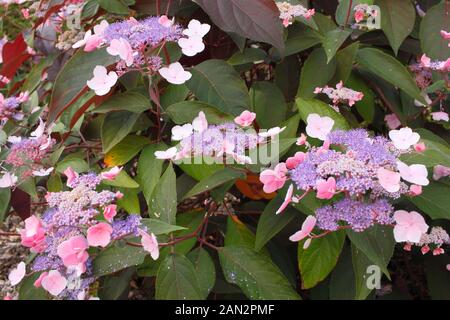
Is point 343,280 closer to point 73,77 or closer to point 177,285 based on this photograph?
point 177,285

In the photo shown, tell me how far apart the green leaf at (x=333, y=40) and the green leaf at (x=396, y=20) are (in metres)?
0.08

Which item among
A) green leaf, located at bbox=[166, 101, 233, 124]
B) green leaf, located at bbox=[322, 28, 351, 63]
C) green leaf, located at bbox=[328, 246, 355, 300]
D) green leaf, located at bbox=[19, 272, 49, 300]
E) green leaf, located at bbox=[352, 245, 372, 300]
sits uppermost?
green leaf, located at bbox=[322, 28, 351, 63]

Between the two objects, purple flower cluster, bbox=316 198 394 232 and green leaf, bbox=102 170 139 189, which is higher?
purple flower cluster, bbox=316 198 394 232

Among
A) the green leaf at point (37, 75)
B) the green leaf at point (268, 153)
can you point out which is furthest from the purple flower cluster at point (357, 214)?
the green leaf at point (37, 75)

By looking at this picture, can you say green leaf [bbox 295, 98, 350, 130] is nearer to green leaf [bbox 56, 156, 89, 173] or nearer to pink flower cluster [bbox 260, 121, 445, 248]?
pink flower cluster [bbox 260, 121, 445, 248]

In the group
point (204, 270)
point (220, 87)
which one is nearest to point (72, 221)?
point (204, 270)

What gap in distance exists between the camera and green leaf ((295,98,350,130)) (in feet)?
2.70

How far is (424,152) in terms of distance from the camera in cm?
75

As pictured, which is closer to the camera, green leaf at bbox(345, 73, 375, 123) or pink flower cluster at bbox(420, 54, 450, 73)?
pink flower cluster at bbox(420, 54, 450, 73)

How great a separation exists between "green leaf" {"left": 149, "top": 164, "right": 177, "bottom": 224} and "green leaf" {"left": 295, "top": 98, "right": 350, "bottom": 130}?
212 millimetres

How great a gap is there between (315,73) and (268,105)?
10cm

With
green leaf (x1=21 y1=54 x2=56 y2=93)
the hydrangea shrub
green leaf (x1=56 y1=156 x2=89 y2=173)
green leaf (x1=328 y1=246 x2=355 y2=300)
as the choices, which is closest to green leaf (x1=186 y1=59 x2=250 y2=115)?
the hydrangea shrub
